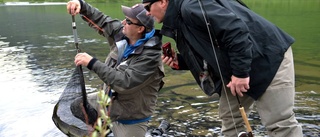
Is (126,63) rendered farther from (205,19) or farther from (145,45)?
(205,19)

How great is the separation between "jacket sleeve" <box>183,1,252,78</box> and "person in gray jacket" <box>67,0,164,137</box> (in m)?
1.13

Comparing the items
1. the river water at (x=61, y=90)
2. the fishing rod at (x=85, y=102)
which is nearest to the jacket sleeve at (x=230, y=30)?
the fishing rod at (x=85, y=102)

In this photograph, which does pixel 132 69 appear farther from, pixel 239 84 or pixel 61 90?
pixel 61 90

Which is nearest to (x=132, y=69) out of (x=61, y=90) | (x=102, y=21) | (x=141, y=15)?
(x=141, y=15)

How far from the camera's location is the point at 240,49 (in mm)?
3541

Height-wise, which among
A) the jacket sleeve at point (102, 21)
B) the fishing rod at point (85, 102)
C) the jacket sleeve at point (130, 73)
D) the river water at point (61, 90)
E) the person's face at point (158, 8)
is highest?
the person's face at point (158, 8)

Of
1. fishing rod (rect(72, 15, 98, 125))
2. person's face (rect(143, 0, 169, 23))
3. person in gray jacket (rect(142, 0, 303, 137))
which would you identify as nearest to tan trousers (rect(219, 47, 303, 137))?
person in gray jacket (rect(142, 0, 303, 137))

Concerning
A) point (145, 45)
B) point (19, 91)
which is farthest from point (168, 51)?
point (19, 91)

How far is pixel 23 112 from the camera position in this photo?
887cm

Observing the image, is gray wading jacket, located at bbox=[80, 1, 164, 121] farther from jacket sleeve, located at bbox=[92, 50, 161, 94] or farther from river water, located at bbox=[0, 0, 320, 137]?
river water, located at bbox=[0, 0, 320, 137]

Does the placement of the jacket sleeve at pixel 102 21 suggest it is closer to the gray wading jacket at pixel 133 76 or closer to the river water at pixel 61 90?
the gray wading jacket at pixel 133 76

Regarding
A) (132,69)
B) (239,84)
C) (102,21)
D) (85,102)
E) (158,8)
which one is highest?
(158,8)

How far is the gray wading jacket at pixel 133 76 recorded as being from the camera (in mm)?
4527

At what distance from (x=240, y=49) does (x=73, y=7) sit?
2.64 meters
